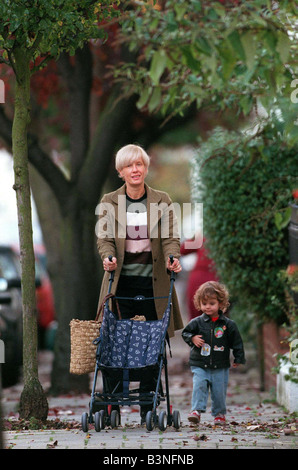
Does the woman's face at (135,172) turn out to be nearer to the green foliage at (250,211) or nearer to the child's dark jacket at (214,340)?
the child's dark jacket at (214,340)

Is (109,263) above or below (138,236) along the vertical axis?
below

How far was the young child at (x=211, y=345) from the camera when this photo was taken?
22.3 ft

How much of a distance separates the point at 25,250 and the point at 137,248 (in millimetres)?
952

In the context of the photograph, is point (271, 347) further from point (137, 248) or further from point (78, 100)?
point (137, 248)

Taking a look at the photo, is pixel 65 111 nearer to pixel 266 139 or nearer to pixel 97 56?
pixel 97 56

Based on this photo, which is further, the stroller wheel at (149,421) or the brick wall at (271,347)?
the brick wall at (271,347)

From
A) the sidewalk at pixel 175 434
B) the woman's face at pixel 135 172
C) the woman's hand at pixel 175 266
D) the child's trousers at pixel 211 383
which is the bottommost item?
the sidewalk at pixel 175 434

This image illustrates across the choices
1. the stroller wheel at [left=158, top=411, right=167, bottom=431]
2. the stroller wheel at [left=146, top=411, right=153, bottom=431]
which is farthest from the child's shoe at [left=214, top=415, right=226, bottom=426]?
the stroller wheel at [left=146, top=411, right=153, bottom=431]

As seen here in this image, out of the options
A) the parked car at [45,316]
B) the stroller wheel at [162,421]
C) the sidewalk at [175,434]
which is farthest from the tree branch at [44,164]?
the parked car at [45,316]

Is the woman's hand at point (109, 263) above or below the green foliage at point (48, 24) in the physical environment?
below

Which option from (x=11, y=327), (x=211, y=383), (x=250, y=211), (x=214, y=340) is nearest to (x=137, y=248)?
(x=214, y=340)

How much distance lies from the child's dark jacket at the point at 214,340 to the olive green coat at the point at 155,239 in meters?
0.23

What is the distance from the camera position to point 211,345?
22.3ft
